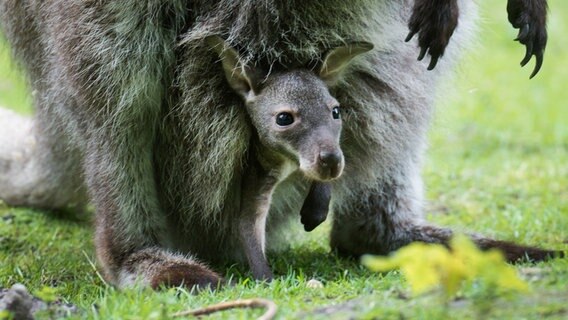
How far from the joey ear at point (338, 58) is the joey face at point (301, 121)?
8cm

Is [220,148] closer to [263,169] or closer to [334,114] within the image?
[263,169]

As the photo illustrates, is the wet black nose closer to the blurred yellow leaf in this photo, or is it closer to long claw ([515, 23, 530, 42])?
long claw ([515, 23, 530, 42])

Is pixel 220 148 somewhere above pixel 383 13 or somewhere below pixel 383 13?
below

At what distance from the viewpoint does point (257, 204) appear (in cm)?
480

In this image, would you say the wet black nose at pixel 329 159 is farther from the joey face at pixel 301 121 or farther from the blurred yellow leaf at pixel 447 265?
the blurred yellow leaf at pixel 447 265

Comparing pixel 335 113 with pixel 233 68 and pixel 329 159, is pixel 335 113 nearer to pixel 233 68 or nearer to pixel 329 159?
pixel 329 159

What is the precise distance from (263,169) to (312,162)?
0.59 meters

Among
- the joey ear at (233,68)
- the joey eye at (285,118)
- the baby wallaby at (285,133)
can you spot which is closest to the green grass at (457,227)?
the baby wallaby at (285,133)

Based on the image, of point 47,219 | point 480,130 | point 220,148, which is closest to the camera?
point 220,148

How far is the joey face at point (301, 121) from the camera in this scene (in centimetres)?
428

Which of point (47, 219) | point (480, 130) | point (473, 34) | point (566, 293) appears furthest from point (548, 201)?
point (566, 293)

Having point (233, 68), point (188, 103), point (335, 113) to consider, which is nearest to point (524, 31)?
point (335, 113)

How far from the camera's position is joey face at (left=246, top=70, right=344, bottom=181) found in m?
4.28

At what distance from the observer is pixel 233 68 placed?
15.2ft
